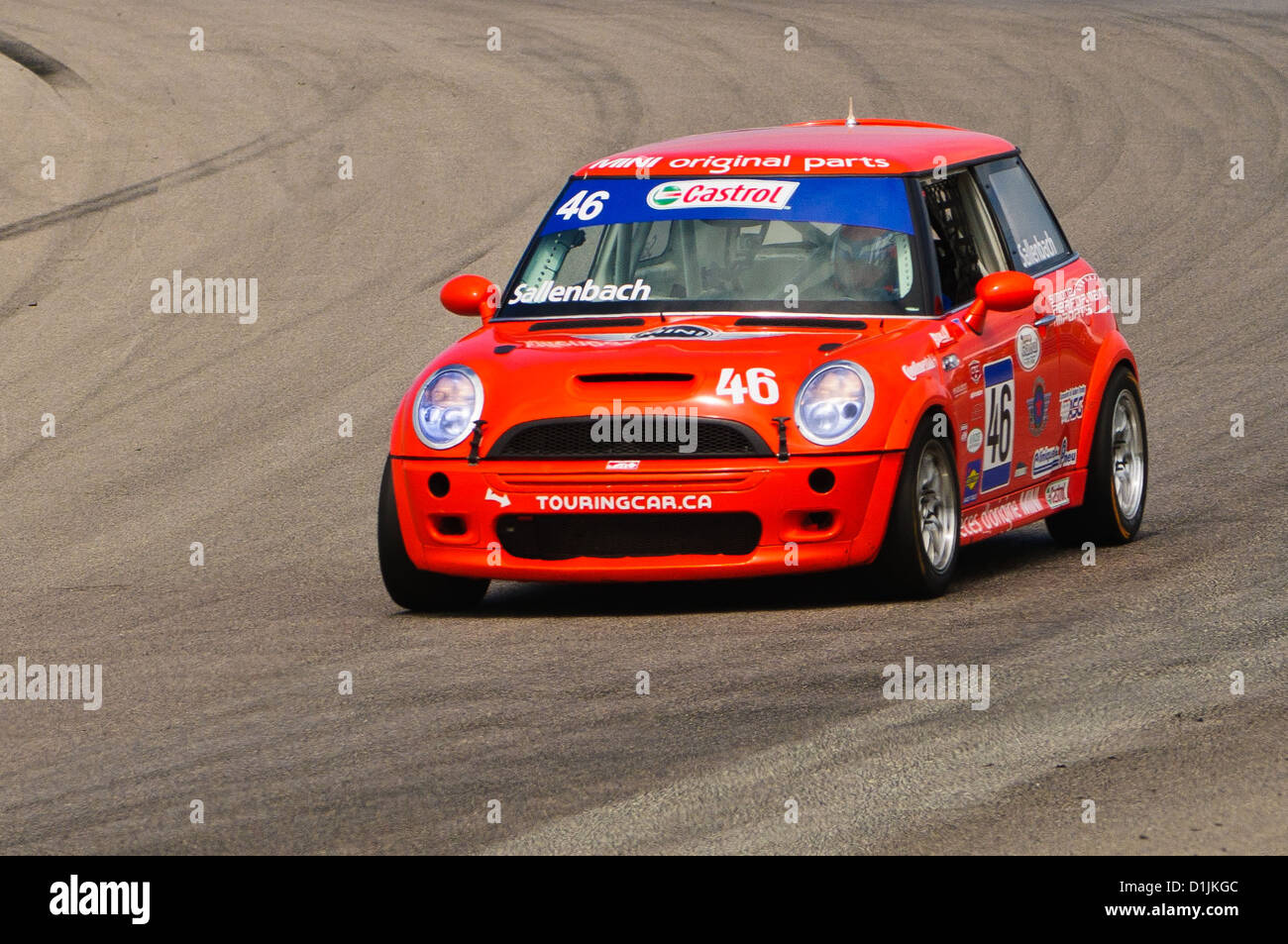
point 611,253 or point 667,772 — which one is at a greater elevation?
point 611,253

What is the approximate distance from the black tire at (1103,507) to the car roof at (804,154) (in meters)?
1.22

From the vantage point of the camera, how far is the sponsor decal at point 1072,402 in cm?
971

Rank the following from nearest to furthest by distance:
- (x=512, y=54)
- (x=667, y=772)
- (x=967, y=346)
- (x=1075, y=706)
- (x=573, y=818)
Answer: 1. (x=573, y=818)
2. (x=667, y=772)
3. (x=1075, y=706)
4. (x=967, y=346)
5. (x=512, y=54)

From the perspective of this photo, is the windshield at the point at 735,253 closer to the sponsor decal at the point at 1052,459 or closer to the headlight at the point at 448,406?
the headlight at the point at 448,406

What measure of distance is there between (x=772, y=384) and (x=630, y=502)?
656 mm

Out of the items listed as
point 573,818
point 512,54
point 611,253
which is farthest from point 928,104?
point 573,818

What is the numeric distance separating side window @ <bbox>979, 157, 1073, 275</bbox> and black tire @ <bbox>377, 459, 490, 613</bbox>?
271 centimetres

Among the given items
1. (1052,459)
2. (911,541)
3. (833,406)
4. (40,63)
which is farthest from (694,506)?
(40,63)

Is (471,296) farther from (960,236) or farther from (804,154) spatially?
(960,236)

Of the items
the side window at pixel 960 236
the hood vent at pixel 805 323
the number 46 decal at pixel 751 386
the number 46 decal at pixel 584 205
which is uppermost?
the number 46 decal at pixel 584 205

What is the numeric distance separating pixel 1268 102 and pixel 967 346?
51.1 feet

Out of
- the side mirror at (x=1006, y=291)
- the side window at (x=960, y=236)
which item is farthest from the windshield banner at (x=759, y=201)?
the side mirror at (x=1006, y=291)

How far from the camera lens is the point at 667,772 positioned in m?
6.12

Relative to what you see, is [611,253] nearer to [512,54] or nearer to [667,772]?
[667,772]
